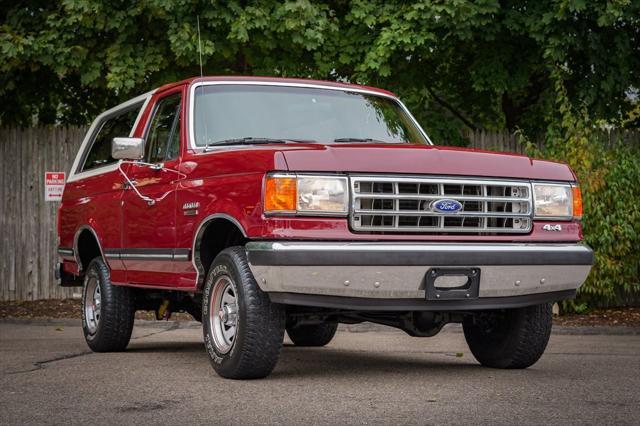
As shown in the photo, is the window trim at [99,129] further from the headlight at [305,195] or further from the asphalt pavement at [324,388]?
the headlight at [305,195]

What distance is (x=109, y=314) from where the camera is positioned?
9.31m

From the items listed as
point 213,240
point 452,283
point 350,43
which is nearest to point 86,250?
Result: point 213,240

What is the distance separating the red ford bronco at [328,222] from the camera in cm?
658

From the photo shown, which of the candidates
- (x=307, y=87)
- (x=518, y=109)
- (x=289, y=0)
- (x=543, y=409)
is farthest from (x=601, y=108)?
(x=543, y=409)

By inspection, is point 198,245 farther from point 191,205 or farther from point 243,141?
point 243,141

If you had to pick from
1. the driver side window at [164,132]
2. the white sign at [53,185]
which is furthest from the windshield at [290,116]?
the white sign at [53,185]

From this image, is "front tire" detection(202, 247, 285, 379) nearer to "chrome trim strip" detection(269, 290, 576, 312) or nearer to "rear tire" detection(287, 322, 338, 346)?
"chrome trim strip" detection(269, 290, 576, 312)

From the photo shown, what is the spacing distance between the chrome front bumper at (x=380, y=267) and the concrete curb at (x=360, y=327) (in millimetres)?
5650

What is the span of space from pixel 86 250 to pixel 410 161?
4.50 metres

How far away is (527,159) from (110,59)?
878 cm

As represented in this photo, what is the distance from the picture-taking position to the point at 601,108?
1520 centimetres

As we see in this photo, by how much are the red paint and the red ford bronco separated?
13 mm

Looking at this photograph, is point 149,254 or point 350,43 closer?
point 149,254

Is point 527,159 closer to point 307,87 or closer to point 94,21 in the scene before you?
point 307,87
